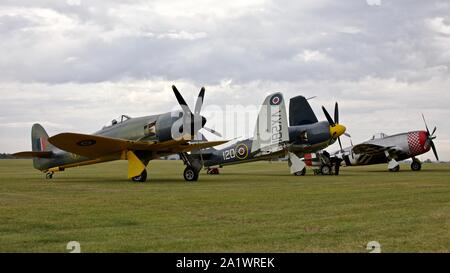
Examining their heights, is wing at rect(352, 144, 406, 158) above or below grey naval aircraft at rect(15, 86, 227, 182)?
below

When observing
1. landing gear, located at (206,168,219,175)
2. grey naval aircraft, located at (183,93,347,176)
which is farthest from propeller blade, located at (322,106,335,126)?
landing gear, located at (206,168,219,175)

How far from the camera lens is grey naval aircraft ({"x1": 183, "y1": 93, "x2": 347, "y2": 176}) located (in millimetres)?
26547

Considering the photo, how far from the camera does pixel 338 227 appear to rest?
7.54 m

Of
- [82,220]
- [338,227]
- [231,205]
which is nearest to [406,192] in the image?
[231,205]

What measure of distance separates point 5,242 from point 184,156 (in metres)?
14.5

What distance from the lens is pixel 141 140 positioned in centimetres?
1953

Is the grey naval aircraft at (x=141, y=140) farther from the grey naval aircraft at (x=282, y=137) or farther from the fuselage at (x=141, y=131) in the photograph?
the grey naval aircraft at (x=282, y=137)

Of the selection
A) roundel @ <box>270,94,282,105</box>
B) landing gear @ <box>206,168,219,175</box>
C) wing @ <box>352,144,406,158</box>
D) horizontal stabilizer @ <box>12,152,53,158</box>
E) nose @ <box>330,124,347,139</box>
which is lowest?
landing gear @ <box>206,168,219,175</box>

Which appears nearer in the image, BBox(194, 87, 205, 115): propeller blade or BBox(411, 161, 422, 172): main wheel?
BBox(194, 87, 205, 115): propeller blade

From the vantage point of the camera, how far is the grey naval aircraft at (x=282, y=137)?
26547mm

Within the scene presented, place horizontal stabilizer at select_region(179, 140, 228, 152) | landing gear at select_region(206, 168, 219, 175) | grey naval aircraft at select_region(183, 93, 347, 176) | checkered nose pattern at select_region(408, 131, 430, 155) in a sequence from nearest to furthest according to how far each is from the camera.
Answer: horizontal stabilizer at select_region(179, 140, 228, 152), grey naval aircraft at select_region(183, 93, 347, 176), landing gear at select_region(206, 168, 219, 175), checkered nose pattern at select_region(408, 131, 430, 155)

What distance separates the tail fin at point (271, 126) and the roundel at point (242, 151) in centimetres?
70

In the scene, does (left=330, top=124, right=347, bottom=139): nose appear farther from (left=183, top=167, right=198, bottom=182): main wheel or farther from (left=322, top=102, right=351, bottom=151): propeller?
(left=183, top=167, right=198, bottom=182): main wheel

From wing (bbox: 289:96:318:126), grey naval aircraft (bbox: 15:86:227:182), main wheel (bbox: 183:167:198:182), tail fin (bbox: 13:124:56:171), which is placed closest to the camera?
grey naval aircraft (bbox: 15:86:227:182)
